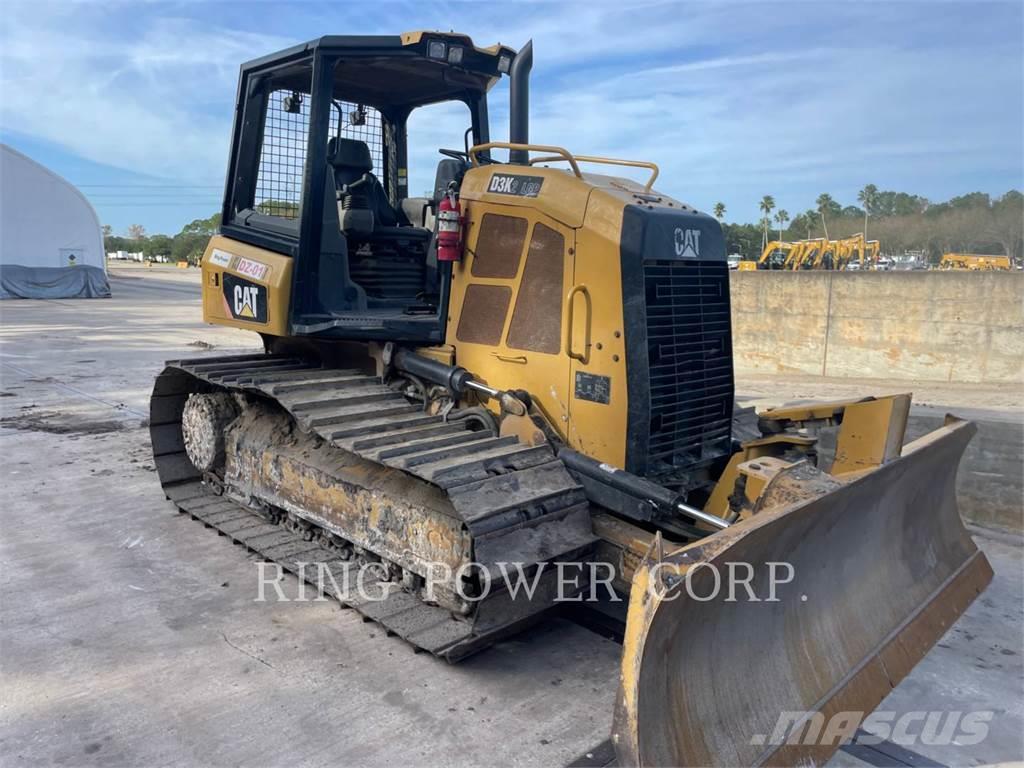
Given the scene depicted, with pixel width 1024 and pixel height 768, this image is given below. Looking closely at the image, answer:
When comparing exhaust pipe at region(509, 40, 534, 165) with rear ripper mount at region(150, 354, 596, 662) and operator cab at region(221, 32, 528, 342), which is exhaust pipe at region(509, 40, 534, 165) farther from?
rear ripper mount at region(150, 354, 596, 662)

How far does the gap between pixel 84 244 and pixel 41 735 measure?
113 feet

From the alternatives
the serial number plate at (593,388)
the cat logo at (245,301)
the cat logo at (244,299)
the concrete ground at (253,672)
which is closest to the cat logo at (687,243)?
the serial number plate at (593,388)

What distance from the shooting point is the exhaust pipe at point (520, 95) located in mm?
4867

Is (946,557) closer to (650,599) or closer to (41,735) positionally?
(650,599)

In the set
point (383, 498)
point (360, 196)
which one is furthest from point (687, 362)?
point (360, 196)

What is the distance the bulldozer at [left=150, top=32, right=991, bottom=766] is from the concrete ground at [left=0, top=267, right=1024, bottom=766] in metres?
0.21

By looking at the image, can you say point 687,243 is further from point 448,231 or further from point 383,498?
point 383,498

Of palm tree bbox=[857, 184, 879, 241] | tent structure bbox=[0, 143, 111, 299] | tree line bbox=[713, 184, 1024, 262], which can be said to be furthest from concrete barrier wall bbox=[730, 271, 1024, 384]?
palm tree bbox=[857, 184, 879, 241]

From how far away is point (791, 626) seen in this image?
3.45m

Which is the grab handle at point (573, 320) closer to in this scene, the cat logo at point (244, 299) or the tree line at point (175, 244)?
the cat logo at point (244, 299)

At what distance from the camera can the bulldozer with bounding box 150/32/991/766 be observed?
322 cm

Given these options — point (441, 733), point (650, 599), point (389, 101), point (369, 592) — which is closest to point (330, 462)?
point (369, 592)

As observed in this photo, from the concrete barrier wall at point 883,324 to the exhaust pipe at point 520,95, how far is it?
11.6 m

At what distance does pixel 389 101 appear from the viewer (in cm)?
601
